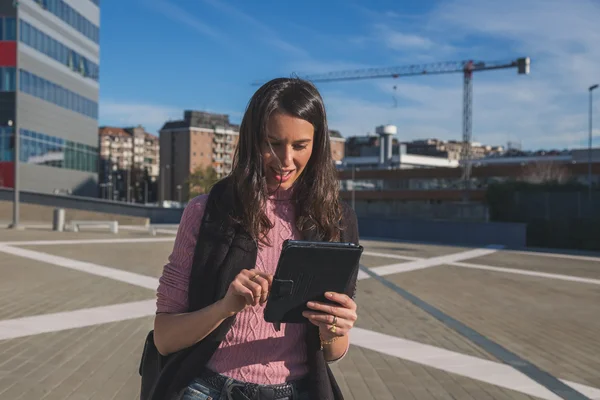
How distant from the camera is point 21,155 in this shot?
43.1 m

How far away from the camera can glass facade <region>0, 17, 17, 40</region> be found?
41.5 m

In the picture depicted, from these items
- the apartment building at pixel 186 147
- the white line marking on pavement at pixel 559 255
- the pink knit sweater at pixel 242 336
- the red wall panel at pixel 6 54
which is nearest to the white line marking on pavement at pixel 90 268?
the pink knit sweater at pixel 242 336

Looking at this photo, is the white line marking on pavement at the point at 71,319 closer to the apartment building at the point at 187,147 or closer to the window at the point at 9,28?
the window at the point at 9,28

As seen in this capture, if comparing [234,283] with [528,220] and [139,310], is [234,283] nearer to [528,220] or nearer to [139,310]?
[139,310]

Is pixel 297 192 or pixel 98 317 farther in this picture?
pixel 98 317

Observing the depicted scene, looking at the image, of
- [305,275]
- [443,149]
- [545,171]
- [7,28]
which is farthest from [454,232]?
[443,149]

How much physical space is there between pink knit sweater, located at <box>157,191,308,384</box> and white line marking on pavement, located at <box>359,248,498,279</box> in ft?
36.5

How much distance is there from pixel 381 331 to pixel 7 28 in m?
42.4

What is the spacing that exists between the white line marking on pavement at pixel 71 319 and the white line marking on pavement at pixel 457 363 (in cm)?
306

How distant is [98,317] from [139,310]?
66cm

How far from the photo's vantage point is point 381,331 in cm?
754

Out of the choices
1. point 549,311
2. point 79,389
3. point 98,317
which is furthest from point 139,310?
point 549,311

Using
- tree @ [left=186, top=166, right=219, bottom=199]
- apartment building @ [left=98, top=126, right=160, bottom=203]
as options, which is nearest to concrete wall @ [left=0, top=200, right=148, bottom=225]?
tree @ [left=186, top=166, right=219, bottom=199]

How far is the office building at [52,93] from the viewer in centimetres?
4247
